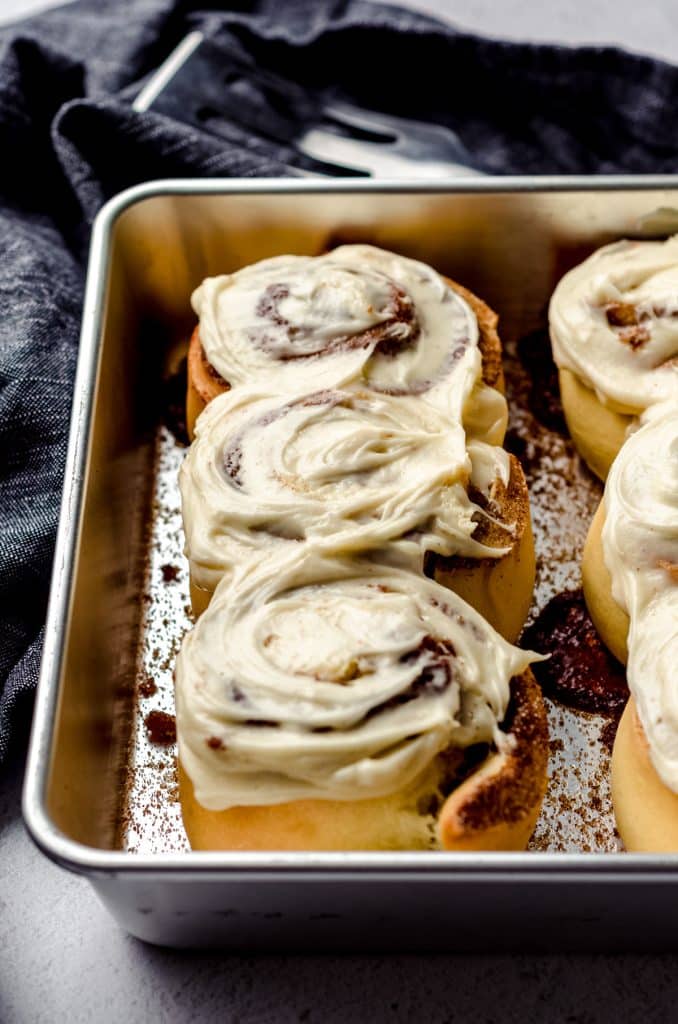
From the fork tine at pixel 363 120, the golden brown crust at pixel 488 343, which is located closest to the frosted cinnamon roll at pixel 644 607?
the golden brown crust at pixel 488 343

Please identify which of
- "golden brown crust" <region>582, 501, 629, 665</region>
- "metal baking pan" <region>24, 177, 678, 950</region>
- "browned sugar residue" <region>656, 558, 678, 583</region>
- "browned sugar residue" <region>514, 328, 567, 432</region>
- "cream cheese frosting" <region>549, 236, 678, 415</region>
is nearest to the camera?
"metal baking pan" <region>24, 177, 678, 950</region>

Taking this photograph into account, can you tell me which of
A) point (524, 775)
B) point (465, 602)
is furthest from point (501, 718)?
point (465, 602)

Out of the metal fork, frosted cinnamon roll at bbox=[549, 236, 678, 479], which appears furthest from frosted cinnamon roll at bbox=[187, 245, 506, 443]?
the metal fork

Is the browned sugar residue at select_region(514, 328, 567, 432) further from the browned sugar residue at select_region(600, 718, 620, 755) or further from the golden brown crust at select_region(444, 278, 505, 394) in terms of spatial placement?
the browned sugar residue at select_region(600, 718, 620, 755)

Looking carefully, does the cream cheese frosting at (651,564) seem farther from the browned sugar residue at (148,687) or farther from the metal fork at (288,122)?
the metal fork at (288,122)

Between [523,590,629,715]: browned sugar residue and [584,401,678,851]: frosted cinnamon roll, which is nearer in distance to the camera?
[584,401,678,851]: frosted cinnamon roll

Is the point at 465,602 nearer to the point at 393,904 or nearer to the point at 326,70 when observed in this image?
the point at 393,904
